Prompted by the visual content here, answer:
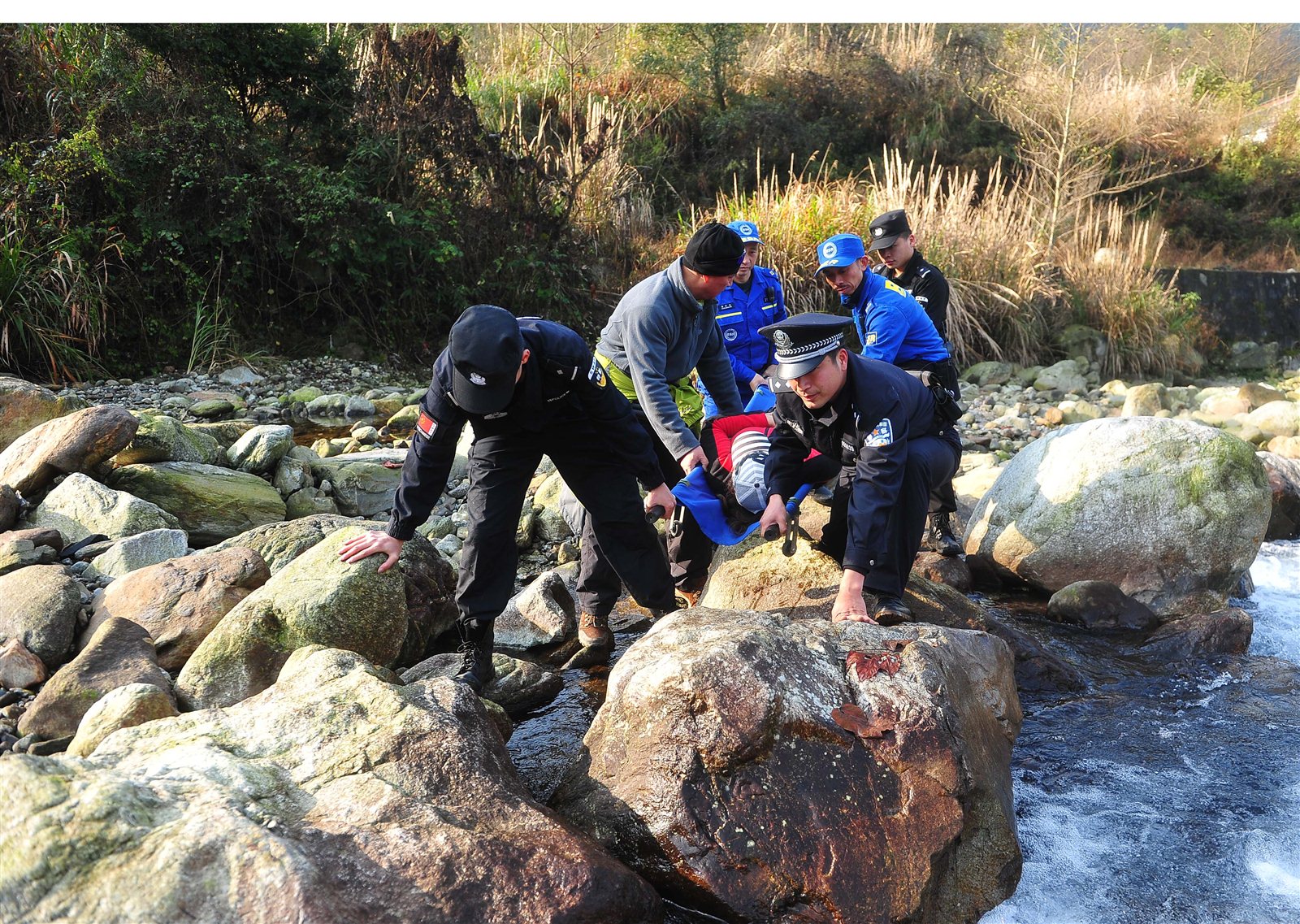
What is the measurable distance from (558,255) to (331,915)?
948 centimetres

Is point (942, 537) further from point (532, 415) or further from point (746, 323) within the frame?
point (532, 415)

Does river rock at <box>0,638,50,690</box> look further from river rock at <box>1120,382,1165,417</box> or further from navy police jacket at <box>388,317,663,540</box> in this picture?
river rock at <box>1120,382,1165,417</box>

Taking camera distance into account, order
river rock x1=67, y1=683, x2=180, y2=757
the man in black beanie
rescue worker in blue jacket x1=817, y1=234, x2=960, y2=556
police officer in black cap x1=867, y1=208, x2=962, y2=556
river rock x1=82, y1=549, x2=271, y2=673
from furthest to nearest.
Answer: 1. police officer in black cap x1=867, y1=208, x2=962, y2=556
2. rescue worker in blue jacket x1=817, y1=234, x2=960, y2=556
3. the man in black beanie
4. river rock x1=82, y1=549, x2=271, y2=673
5. river rock x1=67, y1=683, x2=180, y2=757

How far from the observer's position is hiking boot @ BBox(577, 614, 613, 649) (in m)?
5.00

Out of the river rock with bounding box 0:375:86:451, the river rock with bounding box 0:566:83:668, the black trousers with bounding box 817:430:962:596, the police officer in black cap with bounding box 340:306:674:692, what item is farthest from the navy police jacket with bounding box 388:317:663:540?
the river rock with bounding box 0:375:86:451

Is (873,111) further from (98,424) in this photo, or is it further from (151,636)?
(151,636)

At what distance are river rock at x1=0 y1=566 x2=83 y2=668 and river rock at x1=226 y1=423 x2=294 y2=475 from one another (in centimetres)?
230

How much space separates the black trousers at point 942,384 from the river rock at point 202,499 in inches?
157

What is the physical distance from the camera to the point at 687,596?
539 centimetres

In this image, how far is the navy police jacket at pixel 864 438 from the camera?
3.96m

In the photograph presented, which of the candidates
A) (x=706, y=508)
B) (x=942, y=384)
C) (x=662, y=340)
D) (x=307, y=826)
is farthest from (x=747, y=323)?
(x=307, y=826)

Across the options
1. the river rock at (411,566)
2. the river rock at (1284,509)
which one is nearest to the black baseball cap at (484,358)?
the river rock at (411,566)

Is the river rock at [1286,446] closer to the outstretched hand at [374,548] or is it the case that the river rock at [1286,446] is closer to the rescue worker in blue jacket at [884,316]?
the rescue worker in blue jacket at [884,316]

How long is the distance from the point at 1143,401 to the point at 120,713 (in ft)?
32.6
